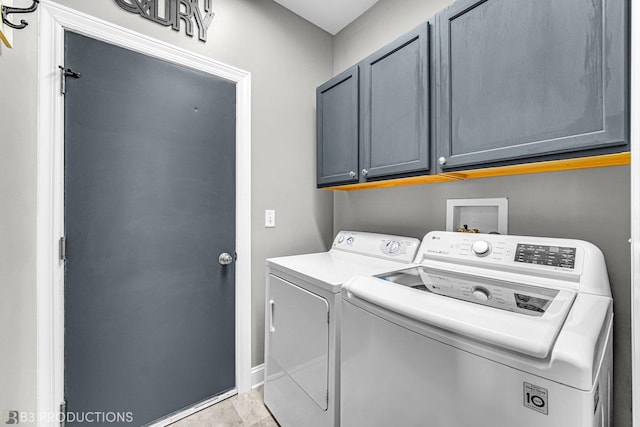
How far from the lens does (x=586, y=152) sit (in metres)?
0.92

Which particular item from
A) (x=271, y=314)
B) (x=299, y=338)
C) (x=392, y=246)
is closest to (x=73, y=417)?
(x=271, y=314)

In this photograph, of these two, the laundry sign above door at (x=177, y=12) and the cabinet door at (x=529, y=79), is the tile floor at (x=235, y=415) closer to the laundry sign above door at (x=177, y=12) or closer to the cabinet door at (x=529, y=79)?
the cabinet door at (x=529, y=79)

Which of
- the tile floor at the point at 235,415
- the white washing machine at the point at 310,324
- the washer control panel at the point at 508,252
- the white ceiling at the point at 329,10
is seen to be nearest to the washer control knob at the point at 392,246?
the white washing machine at the point at 310,324

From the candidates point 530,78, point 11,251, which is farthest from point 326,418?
point 530,78

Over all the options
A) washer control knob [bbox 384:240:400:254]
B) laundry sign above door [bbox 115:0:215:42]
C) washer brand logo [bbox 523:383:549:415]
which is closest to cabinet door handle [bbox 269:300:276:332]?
washer control knob [bbox 384:240:400:254]

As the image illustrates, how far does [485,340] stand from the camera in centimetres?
67

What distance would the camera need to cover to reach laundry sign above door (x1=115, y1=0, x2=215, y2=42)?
1.47 metres

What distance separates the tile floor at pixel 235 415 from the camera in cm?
159

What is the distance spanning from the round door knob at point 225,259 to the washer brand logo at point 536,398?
1.58 metres

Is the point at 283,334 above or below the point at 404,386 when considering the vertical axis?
below

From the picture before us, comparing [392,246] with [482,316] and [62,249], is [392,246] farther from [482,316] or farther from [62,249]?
[62,249]

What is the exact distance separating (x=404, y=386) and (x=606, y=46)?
49.4 inches

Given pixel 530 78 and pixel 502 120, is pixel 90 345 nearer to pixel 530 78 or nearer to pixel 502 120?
pixel 502 120

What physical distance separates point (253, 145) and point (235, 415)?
1743 mm
